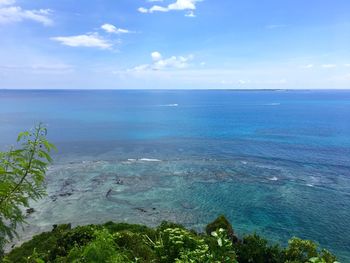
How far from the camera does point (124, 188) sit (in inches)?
2511

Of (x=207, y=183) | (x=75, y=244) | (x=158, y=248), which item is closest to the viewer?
(x=158, y=248)

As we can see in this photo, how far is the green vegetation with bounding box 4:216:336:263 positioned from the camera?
7324 mm

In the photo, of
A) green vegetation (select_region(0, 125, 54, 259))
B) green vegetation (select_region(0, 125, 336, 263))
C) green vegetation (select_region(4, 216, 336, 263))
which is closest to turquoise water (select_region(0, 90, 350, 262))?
green vegetation (select_region(4, 216, 336, 263))

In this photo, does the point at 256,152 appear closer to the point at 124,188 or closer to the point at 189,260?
the point at 124,188

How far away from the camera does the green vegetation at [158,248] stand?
7.32 meters

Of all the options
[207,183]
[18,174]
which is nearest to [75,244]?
[18,174]

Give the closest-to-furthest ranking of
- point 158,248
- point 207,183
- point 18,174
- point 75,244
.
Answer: point 158,248 → point 18,174 → point 75,244 → point 207,183

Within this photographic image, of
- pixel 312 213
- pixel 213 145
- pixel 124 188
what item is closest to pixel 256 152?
pixel 213 145

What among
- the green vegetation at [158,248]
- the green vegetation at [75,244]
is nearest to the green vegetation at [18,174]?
the green vegetation at [75,244]

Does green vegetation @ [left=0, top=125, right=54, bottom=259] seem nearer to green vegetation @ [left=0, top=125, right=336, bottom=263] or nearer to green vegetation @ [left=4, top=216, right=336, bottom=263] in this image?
green vegetation @ [left=0, top=125, right=336, bottom=263]

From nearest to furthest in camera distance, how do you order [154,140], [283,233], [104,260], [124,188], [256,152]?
[104,260] → [283,233] → [124,188] → [256,152] → [154,140]

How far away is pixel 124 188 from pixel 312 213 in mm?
37166

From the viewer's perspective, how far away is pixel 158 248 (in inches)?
357

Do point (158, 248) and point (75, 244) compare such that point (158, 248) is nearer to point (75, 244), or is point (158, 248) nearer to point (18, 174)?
point (75, 244)
